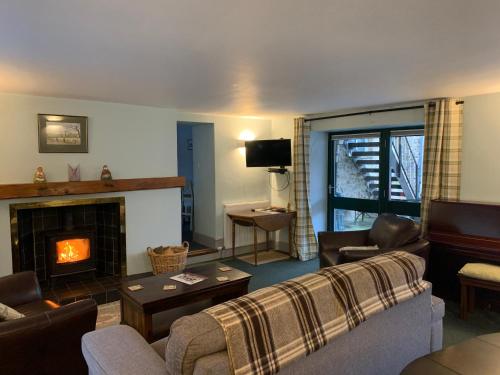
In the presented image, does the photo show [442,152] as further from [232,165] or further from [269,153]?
[232,165]

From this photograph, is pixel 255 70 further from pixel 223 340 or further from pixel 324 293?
pixel 223 340

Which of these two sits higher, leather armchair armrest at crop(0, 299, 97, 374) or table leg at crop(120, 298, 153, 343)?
leather armchair armrest at crop(0, 299, 97, 374)

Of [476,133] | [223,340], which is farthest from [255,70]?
[476,133]

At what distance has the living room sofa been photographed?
1.13 meters

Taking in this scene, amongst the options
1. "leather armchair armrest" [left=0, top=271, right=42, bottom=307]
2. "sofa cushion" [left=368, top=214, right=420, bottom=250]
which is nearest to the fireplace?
"leather armchair armrest" [left=0, top=271, right=42, bottom=307]

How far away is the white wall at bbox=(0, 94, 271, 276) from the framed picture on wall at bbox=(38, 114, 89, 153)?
2.3 inches

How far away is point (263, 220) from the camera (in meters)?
4.97

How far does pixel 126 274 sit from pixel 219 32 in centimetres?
322

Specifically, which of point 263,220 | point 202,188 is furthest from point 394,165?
point 202,188

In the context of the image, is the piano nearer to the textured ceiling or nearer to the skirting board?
the textured ceiling

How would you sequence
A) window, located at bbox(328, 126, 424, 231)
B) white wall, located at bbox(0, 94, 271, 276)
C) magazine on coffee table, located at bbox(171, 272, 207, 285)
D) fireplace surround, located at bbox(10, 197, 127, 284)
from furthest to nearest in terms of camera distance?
1. window, located at bbox(328, 126, 424, 231)
2. fireplace surround, located at bbox(10, 197, 127, 284)
3. white wall, located at bbox(0, 94, 271, 276)
4. magazine on coffee table, located at bbox(171, 272, 207, 285)

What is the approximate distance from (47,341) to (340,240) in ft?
9.74

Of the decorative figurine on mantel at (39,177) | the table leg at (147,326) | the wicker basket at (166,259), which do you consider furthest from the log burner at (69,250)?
the table leg at (147,326)

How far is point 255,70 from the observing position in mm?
2615
